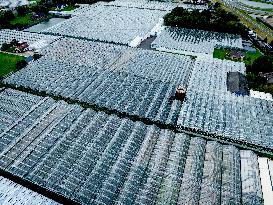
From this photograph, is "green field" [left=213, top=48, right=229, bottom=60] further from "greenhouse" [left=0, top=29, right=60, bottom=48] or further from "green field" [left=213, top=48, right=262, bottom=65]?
"greenhouse" [left=0, top=29, right=60, bottom=48]

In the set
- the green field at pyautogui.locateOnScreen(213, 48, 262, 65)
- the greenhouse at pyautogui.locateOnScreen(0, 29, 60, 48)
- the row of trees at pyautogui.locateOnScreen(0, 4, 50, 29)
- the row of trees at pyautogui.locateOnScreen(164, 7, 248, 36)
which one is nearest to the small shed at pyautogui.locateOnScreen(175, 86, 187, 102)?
the green field at pyautogui.locateOnScreen(213, 48, 262, 65)

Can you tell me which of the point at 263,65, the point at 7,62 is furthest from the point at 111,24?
the point at 263,65

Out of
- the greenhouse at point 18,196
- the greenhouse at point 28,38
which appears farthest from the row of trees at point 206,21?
the greenhouse at point 18,196

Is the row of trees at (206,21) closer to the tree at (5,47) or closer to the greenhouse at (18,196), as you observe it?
the tree at (5,47)

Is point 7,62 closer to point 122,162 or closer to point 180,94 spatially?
point 180,94

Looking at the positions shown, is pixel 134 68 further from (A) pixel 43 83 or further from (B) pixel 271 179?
(B) pixel 271 179
